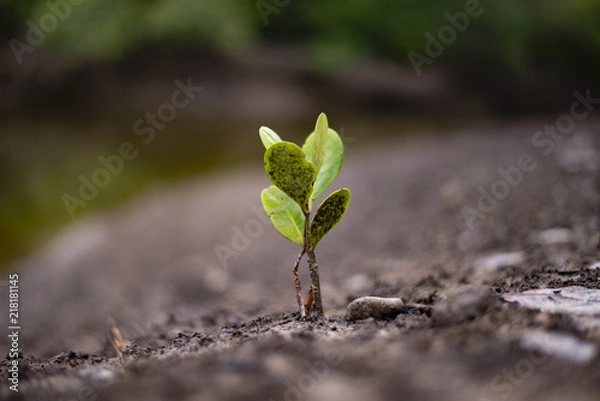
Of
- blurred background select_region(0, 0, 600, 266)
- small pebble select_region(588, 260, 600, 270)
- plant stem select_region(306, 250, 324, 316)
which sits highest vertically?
blurred background select_region(0, 0, 600, 266)

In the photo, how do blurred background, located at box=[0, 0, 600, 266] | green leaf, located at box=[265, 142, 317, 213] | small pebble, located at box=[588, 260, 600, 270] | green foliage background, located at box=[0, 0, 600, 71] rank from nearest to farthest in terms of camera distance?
green leaf, located at box=[265, 142, 317, 213]
small pebble, located at box=[588, 260, 600, 270]
blurred background, located at box=[0, 0, 600, 266]
green foliage background, located at box=[0, 0, 600, 71]

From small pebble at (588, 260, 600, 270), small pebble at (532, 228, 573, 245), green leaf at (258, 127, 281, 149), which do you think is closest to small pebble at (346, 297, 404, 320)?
green leaf at (258, 127, 281, 149)

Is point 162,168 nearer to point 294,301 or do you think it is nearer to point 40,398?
point 294,301

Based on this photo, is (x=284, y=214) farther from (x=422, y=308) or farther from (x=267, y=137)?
(x=422, y=308)

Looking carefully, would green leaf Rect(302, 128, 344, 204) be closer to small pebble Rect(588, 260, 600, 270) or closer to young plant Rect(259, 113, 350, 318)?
young plant Rect(259, 113, 350, 318)

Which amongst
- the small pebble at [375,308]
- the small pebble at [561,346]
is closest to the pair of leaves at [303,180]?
the small pebble at [375,308]

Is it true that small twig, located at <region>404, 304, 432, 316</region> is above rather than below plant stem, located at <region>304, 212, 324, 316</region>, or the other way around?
below

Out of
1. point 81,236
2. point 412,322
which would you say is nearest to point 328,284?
point 412,322

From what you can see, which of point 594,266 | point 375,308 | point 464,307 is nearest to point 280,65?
point 594,266
